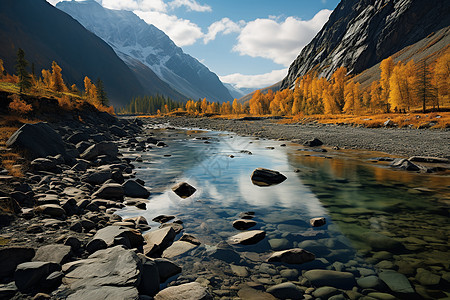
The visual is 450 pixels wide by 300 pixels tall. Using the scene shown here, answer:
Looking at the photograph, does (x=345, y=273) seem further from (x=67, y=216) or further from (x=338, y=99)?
(x=338, y=99)

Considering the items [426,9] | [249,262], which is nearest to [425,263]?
[249,262]

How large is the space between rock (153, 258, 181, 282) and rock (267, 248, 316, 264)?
2.71 meters

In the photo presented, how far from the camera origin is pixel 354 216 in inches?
408

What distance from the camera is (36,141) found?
49.1ft

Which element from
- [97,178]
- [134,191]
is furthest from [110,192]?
[97,178]

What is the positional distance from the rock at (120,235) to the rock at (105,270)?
3.05ft

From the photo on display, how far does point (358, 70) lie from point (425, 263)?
619 ft

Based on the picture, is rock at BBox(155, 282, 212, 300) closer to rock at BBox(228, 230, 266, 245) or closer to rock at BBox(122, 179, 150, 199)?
rock at BBox(228, 230, 266, 245)

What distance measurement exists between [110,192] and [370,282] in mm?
11216

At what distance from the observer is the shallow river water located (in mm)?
6324

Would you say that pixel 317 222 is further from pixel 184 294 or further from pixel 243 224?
pixel 184 294

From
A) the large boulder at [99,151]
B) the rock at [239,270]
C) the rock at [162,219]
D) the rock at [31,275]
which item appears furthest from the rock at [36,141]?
the rock at [239,270]

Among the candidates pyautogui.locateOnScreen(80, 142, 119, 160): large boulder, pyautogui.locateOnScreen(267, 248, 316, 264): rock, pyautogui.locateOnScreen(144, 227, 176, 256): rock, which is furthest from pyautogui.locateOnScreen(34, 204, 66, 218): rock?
pyautogui.locateOnScreen(80, 142, 119, 160): large boulder

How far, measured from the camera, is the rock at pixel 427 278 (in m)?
5.88
